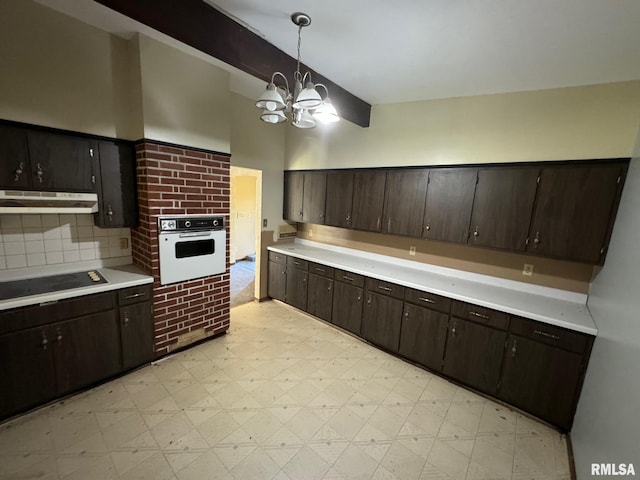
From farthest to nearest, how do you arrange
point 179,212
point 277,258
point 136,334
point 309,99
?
point 277,258
point 179,212
point 136,334
point 309,99

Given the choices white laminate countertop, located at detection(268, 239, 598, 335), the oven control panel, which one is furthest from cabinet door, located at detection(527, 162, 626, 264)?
the oven control panel

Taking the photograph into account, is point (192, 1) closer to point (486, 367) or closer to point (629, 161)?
point (629, 161)

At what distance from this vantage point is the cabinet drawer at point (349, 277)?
3.24 metres

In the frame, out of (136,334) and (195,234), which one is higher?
(195,234)

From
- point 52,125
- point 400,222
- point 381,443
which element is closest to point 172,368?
point 381,443

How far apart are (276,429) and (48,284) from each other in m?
2.19

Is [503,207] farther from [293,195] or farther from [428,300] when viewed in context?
[293,195]

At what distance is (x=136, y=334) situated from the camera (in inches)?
99.8

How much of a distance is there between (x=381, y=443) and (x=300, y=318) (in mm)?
2067

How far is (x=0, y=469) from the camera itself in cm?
167

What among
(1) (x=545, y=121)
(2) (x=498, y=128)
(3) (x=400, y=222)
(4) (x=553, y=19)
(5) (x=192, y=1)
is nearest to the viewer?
(4) (x=553, y=19)

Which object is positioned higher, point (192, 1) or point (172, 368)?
point (192, 1)

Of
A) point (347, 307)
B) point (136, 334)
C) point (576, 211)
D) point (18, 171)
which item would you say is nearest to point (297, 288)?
point (347, 307)

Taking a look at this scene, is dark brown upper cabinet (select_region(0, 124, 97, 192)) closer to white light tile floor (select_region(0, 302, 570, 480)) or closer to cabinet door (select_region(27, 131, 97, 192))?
cabinet door (select_region(27, 131, 97, 192))
